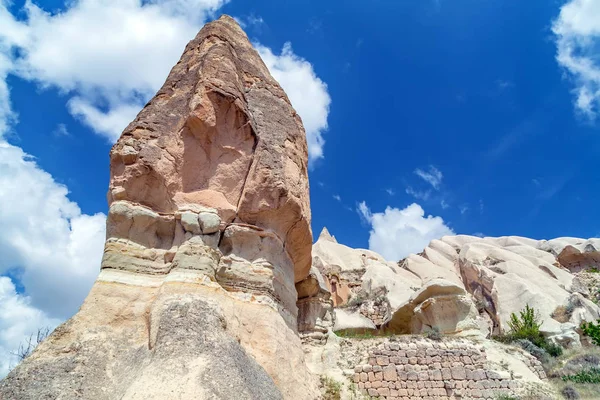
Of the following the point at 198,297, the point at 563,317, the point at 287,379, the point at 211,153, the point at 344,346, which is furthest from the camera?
the point at 563,317

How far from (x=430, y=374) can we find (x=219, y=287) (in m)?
6.02

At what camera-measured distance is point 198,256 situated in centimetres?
424

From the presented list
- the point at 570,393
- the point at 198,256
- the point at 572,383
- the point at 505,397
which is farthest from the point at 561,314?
the point at 198,256

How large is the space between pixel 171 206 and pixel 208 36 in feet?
8.94

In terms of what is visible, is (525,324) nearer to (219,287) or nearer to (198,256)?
(219,287)

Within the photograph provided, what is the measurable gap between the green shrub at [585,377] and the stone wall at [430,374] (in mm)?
3325

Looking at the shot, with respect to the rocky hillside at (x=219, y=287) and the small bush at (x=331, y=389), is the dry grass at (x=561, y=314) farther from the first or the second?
the small bush at (x=331, y=389)

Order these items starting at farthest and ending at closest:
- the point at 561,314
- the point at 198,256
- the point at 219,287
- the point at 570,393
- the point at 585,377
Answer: the point at 561,314 → the point at 585,377 → the point at 570,393 → the point at 198,256 → the point at 219,287

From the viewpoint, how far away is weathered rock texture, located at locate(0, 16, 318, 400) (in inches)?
122

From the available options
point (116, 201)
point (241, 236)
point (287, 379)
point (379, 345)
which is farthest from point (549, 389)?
point (116, 201)

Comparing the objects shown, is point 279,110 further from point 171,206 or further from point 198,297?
point 198,297

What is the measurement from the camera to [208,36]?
576 cm

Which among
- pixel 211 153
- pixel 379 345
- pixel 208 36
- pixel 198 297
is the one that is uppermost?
pixel 208 36

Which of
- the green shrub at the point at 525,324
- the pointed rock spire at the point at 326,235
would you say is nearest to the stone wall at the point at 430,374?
the green shrub at the point at 525,324
